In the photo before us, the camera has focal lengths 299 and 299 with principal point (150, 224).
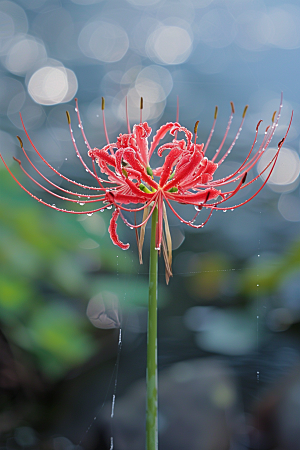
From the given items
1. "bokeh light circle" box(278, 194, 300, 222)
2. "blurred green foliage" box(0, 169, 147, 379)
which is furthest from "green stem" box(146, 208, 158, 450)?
"bokeh light circle" box(278, 194, 300, 222)

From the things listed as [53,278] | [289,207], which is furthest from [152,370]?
[289,207]

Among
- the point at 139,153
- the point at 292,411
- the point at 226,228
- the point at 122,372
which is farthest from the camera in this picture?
the point at 226,228

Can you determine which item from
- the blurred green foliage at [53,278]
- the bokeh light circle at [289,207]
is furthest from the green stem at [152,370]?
the bokeh light circle at [289,207]

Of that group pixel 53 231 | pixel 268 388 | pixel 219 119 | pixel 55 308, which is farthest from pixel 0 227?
pixel 219 119

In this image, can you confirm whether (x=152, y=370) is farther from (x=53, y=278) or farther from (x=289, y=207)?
(x=289, y=207)

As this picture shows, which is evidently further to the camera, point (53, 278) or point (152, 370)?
point (53, 278)

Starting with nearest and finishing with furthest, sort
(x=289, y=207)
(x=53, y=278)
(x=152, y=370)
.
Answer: (x=152, y=370) < (x=53, y=278) < (x=289, y=207)

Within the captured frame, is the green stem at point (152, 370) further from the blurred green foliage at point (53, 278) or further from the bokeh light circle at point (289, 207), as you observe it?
the bokeh light circle at point (289, 207)

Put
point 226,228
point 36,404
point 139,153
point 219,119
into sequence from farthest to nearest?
point 219,119, point 226,228, point 36,404, point 139,153

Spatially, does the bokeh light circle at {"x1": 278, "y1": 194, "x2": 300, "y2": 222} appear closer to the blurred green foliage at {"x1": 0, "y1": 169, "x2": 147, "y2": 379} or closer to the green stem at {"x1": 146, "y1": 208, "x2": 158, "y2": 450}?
the blurred green foliage at {"x1": 0, "y1": 169, "x2": 147, "y2": 379}

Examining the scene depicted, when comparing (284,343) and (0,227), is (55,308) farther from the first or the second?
(284,343)

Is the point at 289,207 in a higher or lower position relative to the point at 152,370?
higher
